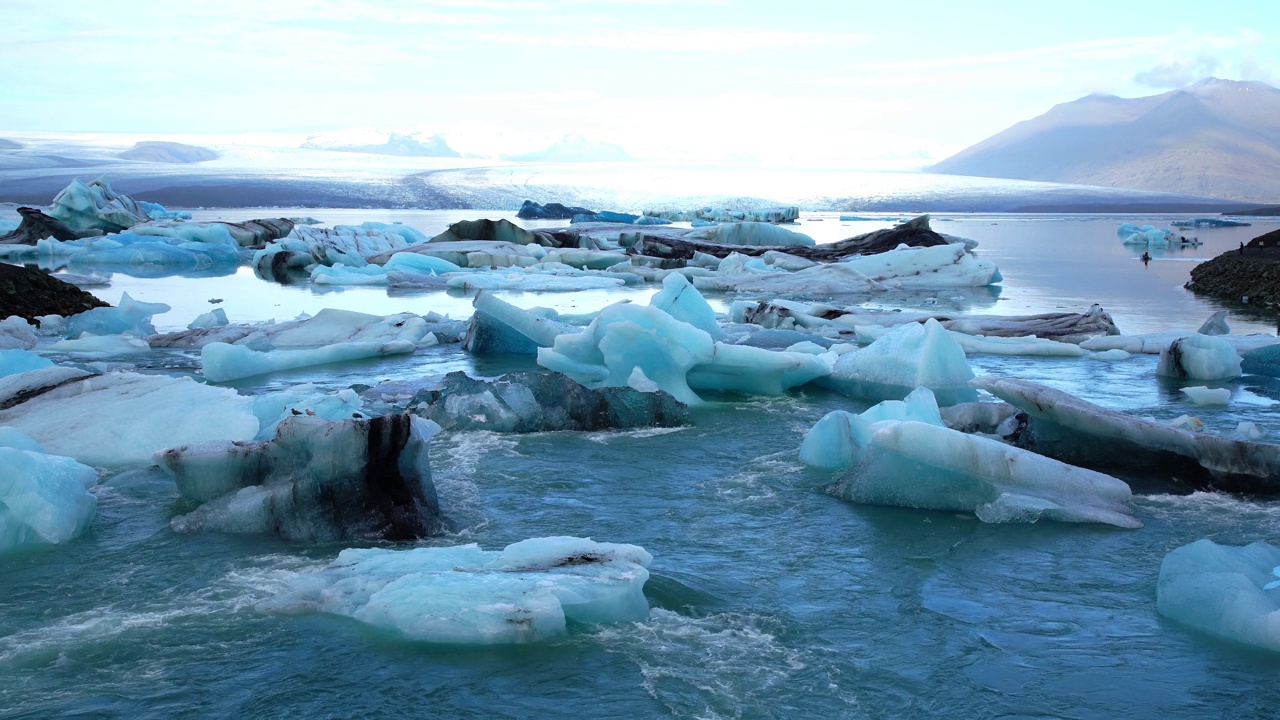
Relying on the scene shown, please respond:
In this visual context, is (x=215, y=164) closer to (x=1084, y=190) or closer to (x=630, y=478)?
(x=1084, y=190)

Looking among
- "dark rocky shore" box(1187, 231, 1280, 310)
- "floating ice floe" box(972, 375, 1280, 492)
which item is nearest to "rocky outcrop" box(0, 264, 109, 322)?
"floating ice floe" box(972, 375, 1280, 492)

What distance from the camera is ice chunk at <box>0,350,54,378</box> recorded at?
5676 mm

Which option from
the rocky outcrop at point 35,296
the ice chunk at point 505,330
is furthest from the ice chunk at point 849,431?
the rocky outcrop at point 35,296

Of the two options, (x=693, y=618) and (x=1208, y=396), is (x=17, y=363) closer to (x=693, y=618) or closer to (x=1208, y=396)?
(x=693, y=618)

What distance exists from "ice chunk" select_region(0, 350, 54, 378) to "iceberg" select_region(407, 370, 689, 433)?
210cm

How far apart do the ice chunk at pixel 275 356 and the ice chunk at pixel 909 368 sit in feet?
11.4

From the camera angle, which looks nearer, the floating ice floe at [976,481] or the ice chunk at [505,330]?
the floating ice floe at [976,481]

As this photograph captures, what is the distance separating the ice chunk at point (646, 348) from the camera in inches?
236

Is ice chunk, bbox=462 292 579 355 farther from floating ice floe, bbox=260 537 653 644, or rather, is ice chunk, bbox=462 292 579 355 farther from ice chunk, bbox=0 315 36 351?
floating ice floe, bbox=260 537 653 644

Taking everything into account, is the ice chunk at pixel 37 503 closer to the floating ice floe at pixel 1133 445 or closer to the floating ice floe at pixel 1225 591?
the floating ice floe at pixel 1225 591

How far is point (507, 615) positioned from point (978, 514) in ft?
6.78

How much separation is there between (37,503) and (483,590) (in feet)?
6.07

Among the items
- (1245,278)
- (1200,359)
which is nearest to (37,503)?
(1200,359)

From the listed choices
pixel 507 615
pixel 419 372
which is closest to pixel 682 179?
pixel 419 372
